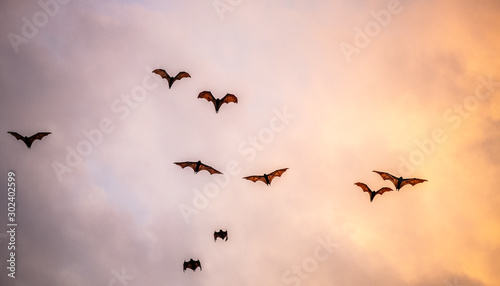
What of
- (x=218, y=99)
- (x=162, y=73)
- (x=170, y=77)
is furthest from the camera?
(x=162, y=73)

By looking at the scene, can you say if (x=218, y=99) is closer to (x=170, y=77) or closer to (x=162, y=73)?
(x=170, y=77)

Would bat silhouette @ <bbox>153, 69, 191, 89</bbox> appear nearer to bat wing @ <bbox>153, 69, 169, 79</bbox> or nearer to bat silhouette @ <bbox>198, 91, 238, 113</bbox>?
bat wing @ <bbox>153, 69, 169, 79</bbox>

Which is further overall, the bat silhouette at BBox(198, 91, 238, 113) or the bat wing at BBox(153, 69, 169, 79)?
the bat wing at BBox(153, 69, 169, 79)

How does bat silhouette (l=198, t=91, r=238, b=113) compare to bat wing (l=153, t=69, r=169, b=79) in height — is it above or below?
below

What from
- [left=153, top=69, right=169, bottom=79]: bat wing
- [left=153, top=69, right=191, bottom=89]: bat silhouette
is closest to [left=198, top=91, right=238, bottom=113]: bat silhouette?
[left=153, top=69, right=191, bottom=89]: bat silhouette

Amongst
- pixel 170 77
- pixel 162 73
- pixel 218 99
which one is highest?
pixel 162 73

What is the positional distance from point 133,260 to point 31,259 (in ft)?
29.2

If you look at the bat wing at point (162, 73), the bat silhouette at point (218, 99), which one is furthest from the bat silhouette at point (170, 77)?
the bat silhouette at point (218, 99)

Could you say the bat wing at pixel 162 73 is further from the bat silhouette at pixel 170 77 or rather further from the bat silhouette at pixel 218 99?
the bat silhouette at pixel 218 99

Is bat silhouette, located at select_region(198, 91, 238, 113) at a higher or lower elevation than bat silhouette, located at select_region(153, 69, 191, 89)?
lower

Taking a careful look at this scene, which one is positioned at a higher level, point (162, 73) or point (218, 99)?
point (162, 73)

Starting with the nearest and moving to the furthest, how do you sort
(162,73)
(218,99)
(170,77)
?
(218,99) → (170,77) → (162,73)

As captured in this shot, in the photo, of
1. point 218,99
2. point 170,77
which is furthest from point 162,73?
point 218,99

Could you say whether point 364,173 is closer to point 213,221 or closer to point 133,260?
point 213,221
